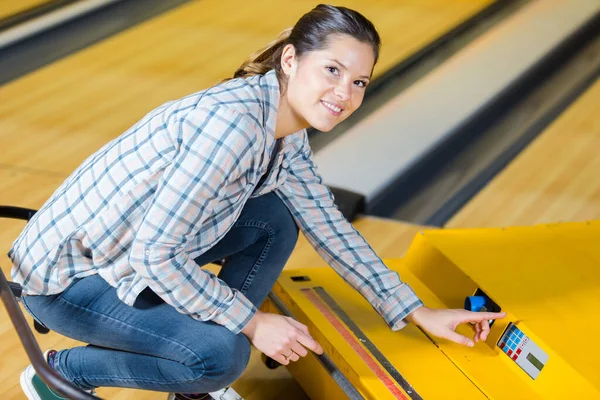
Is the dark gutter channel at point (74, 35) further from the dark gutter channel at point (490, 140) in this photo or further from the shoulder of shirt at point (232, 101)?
the shoulder of shirt at point (232, 101)

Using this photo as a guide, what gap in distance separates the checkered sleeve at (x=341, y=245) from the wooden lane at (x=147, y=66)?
40.7 inches

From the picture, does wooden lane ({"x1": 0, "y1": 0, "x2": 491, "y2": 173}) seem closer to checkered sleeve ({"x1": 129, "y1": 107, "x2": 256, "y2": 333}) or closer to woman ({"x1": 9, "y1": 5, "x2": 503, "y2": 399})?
woman ({"x1": 9, "y1": 5, "x2": 503, "y2": 399})

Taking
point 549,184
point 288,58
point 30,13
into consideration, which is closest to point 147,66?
point 30,13

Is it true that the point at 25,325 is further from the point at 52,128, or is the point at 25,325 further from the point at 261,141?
the point at 52,128

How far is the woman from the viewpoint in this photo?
43.6 inches

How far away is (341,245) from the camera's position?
4.66 ft

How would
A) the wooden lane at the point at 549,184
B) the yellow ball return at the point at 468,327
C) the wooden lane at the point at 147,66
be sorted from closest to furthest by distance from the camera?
the yellow ball return at the point at 468,327 < the wooden lane at the point at 549,184 < the wooden lane at the point at 147,66

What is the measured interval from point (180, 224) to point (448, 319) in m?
0.53

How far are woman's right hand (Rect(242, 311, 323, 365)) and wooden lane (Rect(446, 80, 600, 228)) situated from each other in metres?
1.11

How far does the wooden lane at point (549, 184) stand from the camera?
227cm

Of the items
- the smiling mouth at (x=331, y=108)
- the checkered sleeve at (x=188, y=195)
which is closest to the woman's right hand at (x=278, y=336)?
the checkered sleeve at (x=188, y=195)

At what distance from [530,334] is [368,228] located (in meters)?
0.84

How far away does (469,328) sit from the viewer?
1474mm

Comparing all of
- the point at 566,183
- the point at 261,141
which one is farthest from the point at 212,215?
the point at 566,183
